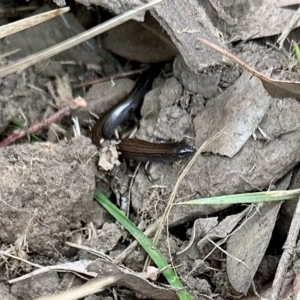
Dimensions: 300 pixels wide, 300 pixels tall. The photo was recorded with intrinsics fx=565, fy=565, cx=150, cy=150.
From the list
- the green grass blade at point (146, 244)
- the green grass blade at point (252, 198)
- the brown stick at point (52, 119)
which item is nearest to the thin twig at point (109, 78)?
the brown stick at point (52, 119)

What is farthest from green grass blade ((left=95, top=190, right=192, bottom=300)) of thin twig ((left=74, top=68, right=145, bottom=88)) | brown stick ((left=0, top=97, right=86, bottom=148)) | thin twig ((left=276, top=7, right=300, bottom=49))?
thin twig ((left=276, top=7, right=300, bottom=49))

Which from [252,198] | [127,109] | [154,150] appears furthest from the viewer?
[127,109]

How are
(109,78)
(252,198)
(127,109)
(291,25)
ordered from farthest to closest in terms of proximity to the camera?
(109,78), (127,109), (291,25), (252,198)

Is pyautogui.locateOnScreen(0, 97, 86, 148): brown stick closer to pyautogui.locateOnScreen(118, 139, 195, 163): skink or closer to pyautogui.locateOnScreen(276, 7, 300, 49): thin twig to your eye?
pyautogui.locateOnScreen(118, 139, 195, 163): skink

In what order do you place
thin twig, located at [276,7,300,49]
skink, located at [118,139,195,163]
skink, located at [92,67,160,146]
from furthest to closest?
A: skink, located at [92,67,160,146] < skink, located at [118,139,195,163] < thin twig, located at [276,7,300,49]

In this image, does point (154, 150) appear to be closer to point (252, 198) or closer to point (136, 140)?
point (136, 140)

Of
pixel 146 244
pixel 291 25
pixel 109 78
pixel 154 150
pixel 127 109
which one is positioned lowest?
pixel 146 244

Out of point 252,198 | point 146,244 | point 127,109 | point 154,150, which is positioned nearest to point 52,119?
point 127,109
